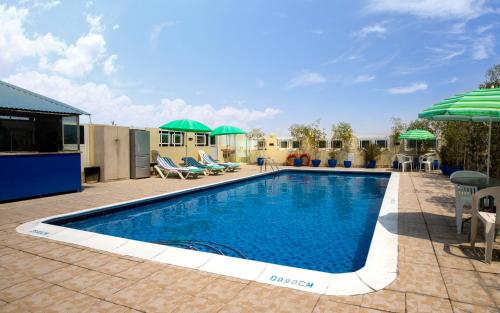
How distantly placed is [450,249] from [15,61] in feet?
38.3

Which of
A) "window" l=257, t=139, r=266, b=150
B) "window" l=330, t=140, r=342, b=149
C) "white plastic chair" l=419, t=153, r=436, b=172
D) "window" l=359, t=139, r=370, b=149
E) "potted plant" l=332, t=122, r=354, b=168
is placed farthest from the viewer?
"window" l=257, t=139, r=266, b=150

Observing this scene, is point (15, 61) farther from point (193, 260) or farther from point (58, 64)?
point (193, 260)

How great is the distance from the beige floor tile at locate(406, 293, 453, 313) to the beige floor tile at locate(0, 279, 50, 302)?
3264mm

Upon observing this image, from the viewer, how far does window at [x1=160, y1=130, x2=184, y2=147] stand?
14369 mm

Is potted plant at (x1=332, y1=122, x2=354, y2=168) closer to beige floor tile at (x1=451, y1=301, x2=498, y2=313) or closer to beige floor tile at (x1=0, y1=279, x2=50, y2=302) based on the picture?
beige floor tile at (x1=451, y1=301, x2=498, y2=313)

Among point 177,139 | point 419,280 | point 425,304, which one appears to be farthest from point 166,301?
point 177,139

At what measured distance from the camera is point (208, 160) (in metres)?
15.3

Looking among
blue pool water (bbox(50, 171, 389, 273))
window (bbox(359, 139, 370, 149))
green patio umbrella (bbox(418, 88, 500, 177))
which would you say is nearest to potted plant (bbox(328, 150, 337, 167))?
window (bbox(359, 139, 370, 149))

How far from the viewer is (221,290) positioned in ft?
9.02

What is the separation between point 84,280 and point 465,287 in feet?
11.9

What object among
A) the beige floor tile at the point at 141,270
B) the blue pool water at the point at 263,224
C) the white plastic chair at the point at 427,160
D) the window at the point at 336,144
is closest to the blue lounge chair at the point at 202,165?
the blue pool water at the point at 263,224

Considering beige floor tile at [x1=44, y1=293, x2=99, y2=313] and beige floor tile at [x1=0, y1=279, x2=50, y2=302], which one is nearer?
beige floor tile at [x1=44, y1=293, x2=99, y2=313]

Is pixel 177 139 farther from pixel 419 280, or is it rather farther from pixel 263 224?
pixel 419 280

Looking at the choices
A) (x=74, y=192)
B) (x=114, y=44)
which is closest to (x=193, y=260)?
(x=74, y=192)
